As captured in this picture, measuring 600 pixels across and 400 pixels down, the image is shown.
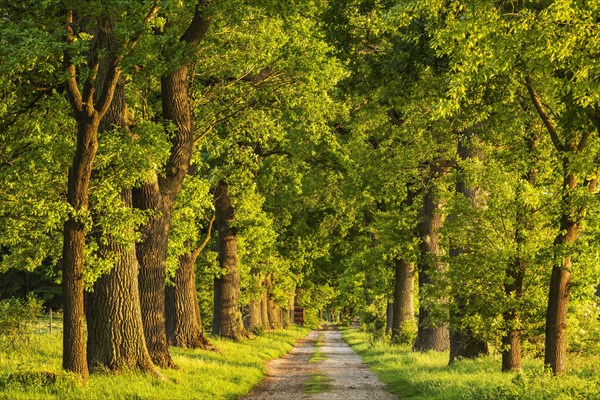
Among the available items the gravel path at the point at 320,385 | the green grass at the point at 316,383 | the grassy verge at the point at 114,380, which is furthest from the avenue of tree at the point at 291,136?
the green grass at the point at 316,383

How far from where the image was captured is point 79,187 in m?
14.6

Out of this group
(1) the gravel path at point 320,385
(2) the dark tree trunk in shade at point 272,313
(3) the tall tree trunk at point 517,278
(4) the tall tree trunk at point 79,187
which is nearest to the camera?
(4) the tall tree trunk at point 79,187

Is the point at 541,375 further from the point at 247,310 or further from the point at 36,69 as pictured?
the point at 247,310

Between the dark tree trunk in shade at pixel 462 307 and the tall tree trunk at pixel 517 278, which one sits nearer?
the tall tree trunk at pixel 517 278

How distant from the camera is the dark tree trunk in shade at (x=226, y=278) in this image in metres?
36.6

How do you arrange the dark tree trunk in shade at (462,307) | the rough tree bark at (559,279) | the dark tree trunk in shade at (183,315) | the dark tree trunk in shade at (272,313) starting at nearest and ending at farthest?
1. the rough tree bark at (559,279)
2. the dark tree trunk in shade at (462,307)
3. the dark tree trunk in shade at (183,315)
4. the dark tree trunk in shade at (272,313)

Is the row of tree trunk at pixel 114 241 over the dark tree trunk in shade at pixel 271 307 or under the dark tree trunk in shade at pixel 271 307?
over

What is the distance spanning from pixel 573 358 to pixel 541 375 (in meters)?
8.91

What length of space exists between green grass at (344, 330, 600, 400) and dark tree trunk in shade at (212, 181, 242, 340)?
9.84m

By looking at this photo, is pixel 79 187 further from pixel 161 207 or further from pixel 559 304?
pixel 559 304

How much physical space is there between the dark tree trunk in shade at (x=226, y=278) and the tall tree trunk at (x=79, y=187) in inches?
844

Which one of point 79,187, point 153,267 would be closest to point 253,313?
point 153,267

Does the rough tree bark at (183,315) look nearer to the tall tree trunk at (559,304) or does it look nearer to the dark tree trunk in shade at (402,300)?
the dark tree trunk in shade at (402,300)

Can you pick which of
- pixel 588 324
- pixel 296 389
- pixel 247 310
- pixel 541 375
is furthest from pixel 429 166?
pixel 247 310
